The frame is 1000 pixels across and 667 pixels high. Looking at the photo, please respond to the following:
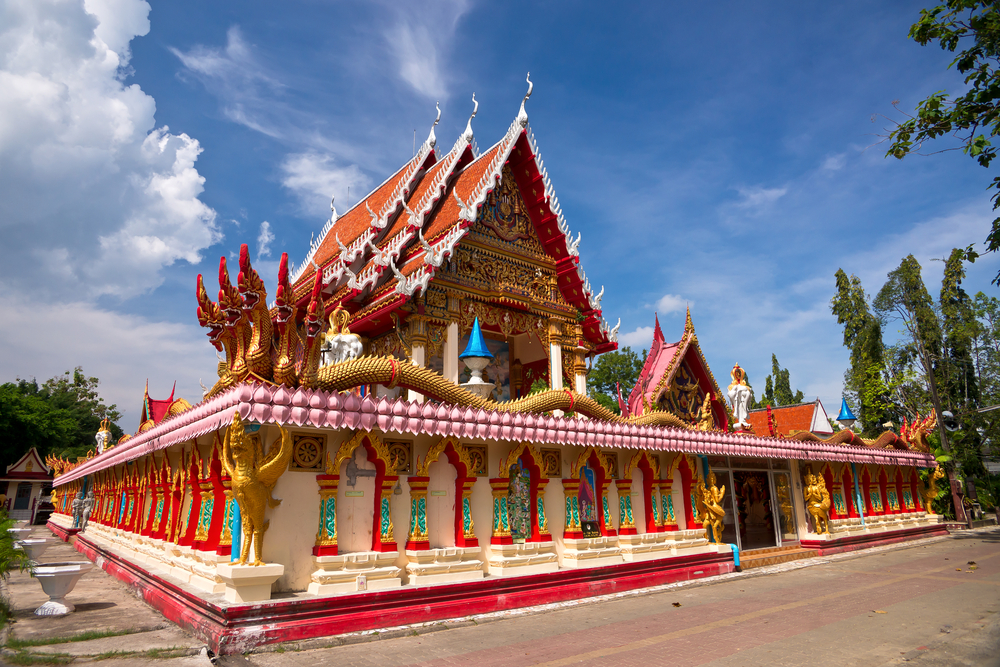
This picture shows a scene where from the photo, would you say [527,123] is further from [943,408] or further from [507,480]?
[943,408]

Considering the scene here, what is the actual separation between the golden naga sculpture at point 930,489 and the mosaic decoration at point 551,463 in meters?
18.1

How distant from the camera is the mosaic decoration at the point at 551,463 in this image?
32.4 ft

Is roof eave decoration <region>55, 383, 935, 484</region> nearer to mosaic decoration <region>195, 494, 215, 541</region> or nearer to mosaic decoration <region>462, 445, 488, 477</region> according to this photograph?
mosaic decoration <region>462, 445, 488, 477</region>

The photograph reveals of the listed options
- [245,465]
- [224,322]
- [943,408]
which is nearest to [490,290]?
[224,322]

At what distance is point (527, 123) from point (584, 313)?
483 centimetres

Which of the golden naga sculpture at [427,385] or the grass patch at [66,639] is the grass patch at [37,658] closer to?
the grass patch at [66,639]

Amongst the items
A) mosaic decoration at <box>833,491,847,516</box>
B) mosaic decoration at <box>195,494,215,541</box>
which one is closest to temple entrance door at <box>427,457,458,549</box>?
mosaic decoration at <box>195,494,215,541</box>

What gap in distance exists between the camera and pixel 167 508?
34.7ft

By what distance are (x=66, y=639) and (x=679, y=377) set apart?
1460 cm

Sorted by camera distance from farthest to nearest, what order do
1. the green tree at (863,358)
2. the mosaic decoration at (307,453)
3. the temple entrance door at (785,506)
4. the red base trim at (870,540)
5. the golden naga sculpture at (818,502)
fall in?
the green tree at (863,358), the temple entrance door at (785,506), the golden naga sculpture at (818,502), the red base trim at (870,540), the mosaic decoration at (307,453)

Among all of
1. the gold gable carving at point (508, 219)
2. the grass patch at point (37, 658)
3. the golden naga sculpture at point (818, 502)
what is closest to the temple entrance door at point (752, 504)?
the golden naga sculpture at point (818, 502)

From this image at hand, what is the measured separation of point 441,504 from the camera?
8633 millimetres

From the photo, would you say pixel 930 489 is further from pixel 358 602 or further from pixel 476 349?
pixel 358 602

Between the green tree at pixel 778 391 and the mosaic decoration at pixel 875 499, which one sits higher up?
the green tree at pixel 778 391
